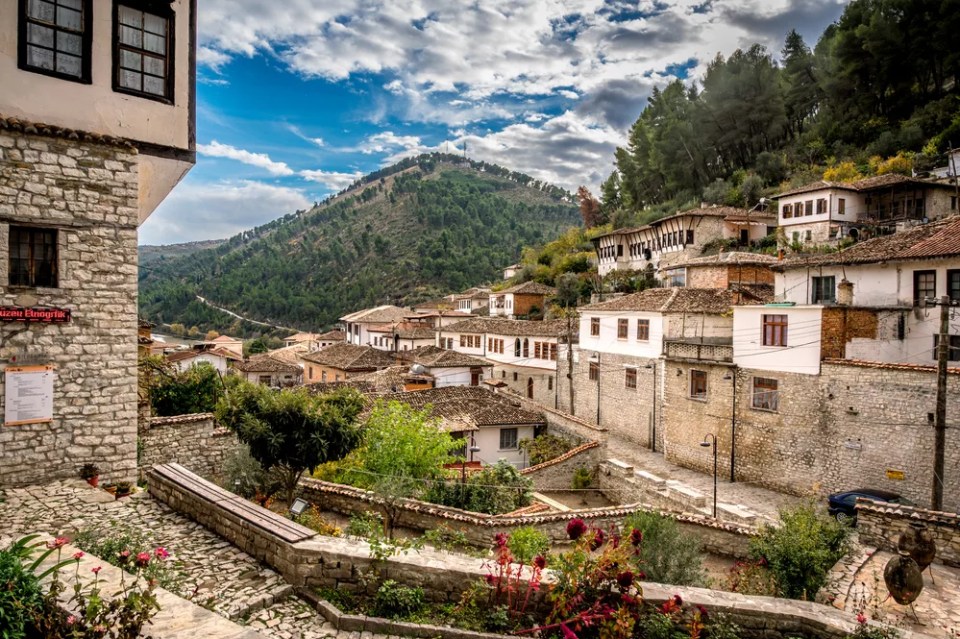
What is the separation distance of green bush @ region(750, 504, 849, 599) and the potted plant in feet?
33.7

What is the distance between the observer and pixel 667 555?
8.46 m

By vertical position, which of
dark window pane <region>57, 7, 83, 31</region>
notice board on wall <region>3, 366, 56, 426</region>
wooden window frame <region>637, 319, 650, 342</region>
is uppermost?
dark window pane <region>57, 7, 83, 31</region>

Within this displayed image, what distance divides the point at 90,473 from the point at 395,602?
5603 mm

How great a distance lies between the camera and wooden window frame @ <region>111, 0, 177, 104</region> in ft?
26.7

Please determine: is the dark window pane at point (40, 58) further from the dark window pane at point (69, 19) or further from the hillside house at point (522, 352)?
the hillside house at point (522, 352)

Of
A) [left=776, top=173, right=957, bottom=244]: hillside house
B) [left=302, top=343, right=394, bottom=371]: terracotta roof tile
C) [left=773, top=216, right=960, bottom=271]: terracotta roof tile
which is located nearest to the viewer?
[left=773, top=216, right=960, bottom=271]: terracotta roof tile

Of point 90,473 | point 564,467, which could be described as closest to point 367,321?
point 564,467

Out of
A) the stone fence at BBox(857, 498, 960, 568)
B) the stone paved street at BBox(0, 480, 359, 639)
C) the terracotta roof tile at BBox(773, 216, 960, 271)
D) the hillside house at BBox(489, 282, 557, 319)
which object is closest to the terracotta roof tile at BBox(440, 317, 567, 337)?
the hillside house at BBox(489, 282, 557, 319)

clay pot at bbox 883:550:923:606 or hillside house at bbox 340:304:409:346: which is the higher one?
hillside house at bbox 340:304:409:346

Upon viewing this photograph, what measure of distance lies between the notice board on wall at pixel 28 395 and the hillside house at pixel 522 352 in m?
27.0

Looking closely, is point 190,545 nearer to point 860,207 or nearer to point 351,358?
point 351,358

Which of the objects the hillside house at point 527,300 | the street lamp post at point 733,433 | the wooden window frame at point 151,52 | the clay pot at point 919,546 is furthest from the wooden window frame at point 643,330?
the wooden window frame at point 151,52

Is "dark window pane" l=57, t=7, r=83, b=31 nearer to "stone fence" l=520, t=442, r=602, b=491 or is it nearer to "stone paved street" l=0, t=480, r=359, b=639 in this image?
"stone paved street" l=0, t=480, r=359, b=639

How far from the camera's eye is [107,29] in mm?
8023
